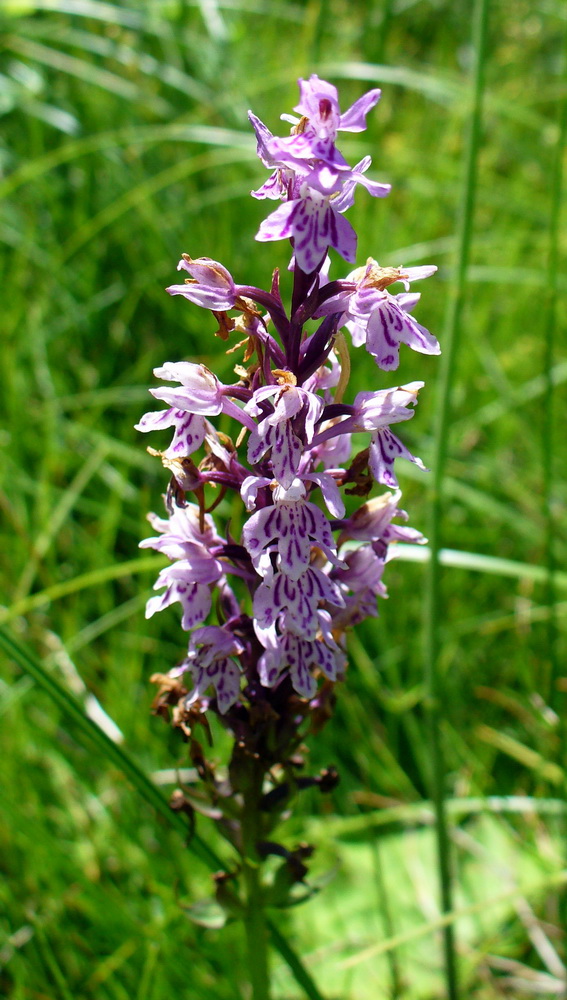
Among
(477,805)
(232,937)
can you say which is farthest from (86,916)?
(477,805)

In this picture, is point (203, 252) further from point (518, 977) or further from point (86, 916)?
point (518, 977)

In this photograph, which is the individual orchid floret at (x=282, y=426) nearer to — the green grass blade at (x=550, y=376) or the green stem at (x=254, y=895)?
the green stem at (x=254, y=895)

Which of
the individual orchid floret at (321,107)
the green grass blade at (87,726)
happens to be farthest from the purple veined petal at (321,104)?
the green grass blade at (87,726)

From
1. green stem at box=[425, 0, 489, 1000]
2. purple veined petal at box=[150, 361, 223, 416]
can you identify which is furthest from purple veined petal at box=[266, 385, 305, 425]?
green stem at box=[425, 0, 489, 1000]

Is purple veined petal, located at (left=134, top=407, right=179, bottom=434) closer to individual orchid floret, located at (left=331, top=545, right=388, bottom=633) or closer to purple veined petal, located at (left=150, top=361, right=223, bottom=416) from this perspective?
purple veined petal, located at (left=150, top=361, right=223, bottom=416)

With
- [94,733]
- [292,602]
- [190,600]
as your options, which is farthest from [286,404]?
[94,733]

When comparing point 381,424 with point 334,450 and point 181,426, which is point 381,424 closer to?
point 334,450
